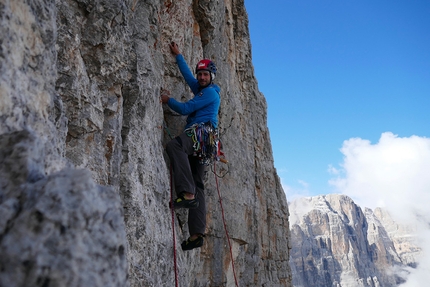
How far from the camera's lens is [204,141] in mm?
5422

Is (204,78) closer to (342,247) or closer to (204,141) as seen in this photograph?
(204,141)

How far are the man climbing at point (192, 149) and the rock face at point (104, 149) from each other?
0.19 meters

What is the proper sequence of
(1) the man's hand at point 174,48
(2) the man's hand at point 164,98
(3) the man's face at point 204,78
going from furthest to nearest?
(1) the man's hand at point 174,48 < (3) the man's face at point 204,78 < (2) the man's hand at point 164,98

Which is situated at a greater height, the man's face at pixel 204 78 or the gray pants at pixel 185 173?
the man's face at pixel 204 78

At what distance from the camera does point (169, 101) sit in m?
5.51

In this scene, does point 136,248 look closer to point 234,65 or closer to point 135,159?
point 135,159

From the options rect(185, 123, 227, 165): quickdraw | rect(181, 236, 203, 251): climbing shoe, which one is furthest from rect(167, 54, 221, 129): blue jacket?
rect(181, 236, 203, 251): climbing shoe

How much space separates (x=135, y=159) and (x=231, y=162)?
15.6 feet

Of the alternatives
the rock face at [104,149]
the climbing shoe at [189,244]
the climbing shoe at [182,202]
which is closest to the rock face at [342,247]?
the rock face at [104,149]

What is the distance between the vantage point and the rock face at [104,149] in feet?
4.33

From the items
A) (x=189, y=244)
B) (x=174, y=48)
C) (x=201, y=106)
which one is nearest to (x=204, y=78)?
(x=201, y=106)

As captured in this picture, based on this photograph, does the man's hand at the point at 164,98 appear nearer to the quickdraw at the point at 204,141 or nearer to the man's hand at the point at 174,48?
the quickdraw at the point at 204,141

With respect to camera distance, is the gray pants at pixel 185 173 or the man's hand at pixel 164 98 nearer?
the gray pants at pixel 185 173

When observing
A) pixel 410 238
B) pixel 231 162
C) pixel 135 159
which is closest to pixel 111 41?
pixel 135 159
